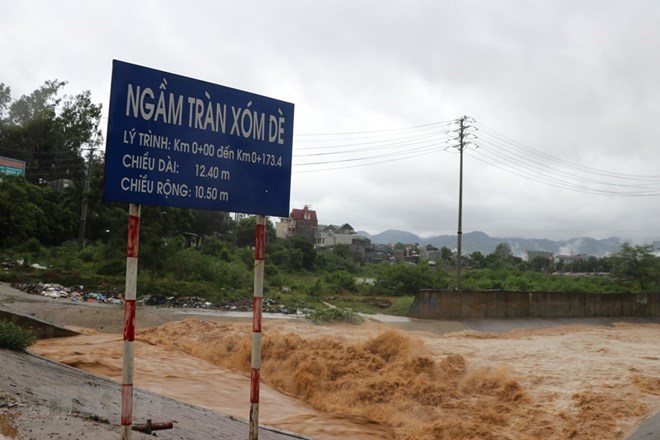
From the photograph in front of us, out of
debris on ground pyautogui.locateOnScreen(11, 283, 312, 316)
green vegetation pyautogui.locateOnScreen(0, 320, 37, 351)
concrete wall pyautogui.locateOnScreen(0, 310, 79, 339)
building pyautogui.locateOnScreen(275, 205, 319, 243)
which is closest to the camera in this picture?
green vegetation pyautogui.locateOnScreen(0, 320, 37, 351)

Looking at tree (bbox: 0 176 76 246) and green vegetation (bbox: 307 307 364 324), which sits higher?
tree (bbox: 0 176 76 246)

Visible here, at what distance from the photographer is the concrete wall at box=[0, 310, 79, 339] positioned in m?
13.0

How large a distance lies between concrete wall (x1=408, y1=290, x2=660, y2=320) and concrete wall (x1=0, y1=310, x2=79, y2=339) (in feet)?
57.0

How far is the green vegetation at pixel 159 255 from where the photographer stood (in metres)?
28.7

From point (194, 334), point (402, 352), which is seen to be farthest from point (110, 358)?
point (402, 352)

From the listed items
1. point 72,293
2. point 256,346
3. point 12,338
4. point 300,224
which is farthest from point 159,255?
point 300,224

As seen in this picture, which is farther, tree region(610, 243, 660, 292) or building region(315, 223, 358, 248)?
building region(315, 223, 358, 248)

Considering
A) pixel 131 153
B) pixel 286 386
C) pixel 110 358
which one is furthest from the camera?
pixel 286 386

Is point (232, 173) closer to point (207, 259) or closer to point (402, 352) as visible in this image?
point (402, 352)

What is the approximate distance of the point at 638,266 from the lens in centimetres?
4072

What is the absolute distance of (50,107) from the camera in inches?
2057

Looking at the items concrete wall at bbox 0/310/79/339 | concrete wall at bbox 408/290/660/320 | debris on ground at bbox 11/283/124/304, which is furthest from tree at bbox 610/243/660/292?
concrete wall at bbox 0/310/79/339

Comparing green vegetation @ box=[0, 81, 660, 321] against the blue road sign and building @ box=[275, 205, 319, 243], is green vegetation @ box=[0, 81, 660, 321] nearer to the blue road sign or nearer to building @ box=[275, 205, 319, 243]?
the blue road sign

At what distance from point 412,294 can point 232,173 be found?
115ft
